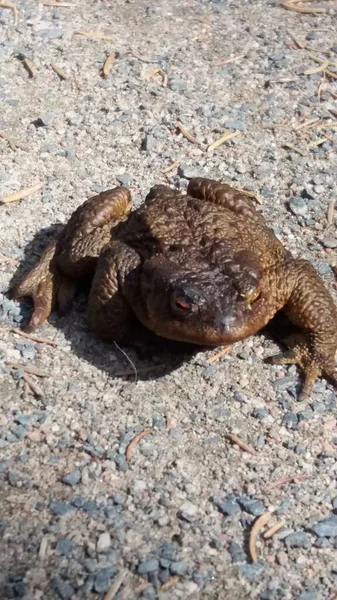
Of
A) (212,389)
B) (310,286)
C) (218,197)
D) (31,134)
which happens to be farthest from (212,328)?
(31,134)

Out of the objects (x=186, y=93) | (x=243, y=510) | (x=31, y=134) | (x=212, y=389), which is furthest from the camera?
(x=186, y=93)

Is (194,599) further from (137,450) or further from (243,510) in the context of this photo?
(137,450)

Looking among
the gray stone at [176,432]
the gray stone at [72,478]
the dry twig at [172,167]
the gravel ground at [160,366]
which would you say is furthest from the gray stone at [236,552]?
the dry twig at [172,167]

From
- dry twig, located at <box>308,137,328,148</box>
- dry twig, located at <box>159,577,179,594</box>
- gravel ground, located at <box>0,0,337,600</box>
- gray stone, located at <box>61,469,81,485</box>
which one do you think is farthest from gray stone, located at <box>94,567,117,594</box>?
dry twig, located at <box>308,137,328,148</box>

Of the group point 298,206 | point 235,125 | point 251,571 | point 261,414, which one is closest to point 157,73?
point 235,125

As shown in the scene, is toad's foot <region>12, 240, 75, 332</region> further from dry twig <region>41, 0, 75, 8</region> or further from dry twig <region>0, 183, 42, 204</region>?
dry twig <region>41, 0, 75, 8</region>
